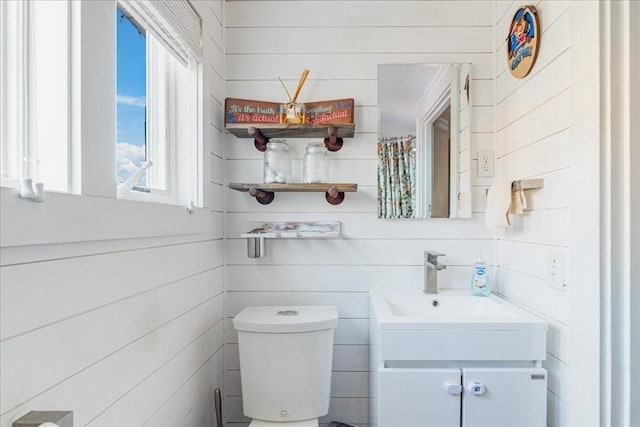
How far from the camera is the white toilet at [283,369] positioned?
1.42 m

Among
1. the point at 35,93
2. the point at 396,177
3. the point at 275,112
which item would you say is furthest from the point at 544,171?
the point at 35,93

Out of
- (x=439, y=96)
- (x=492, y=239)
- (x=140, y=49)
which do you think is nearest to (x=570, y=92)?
(x=439, y=96)

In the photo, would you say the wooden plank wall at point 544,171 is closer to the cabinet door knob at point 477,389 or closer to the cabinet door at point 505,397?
the cabinet door at point 505,397

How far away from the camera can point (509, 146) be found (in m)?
1.59

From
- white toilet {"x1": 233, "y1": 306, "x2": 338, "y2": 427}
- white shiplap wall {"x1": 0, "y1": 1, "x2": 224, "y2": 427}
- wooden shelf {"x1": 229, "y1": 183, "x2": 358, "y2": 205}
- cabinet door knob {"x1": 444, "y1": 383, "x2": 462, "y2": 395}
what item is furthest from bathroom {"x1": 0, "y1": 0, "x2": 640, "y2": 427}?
cabinet door knob {"x1": 444, "y1": 383, "x2": 462, "y2": 395}

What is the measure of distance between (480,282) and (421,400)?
65 centimetres

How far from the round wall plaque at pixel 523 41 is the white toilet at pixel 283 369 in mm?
1310

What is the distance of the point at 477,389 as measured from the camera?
47.1 inches

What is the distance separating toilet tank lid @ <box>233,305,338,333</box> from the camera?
141cm

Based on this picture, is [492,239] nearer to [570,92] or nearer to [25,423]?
[570,92]

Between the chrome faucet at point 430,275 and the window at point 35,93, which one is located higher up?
the window at point 35,93

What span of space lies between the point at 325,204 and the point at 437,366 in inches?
33.4

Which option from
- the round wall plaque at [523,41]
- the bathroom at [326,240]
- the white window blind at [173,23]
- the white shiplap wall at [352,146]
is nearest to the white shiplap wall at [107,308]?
the bathroom at [326,240]

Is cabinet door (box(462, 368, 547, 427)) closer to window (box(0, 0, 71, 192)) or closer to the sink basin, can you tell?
the sink basin
